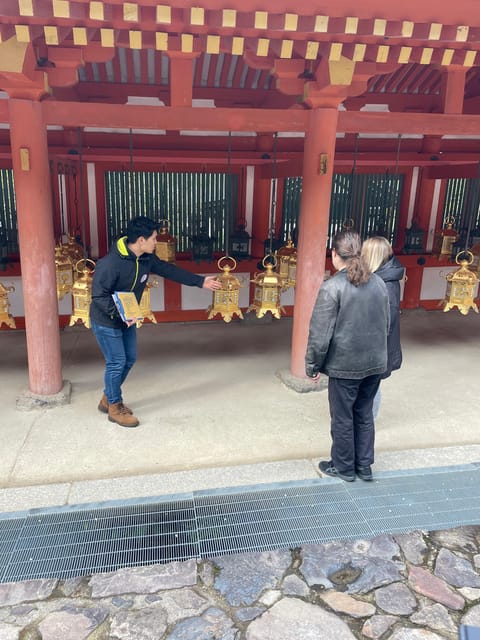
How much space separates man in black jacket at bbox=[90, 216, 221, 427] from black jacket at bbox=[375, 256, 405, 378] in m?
1.69

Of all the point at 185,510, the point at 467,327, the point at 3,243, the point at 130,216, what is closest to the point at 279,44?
the point at 185,510

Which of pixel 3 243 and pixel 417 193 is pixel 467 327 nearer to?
pixel 417 193

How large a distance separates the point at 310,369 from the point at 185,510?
1.14m

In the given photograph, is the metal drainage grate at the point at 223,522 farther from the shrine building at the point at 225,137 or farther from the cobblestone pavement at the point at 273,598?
the shrine building at the point at 225,137

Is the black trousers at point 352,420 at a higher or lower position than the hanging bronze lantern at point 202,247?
lower

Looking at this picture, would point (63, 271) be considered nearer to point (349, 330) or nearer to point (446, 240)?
point (349, 330)

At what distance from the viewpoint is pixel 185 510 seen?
9.93ft

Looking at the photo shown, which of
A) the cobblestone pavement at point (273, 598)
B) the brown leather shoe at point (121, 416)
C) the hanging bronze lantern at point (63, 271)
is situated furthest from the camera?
the hanging bronze lantern at point (63, 271)

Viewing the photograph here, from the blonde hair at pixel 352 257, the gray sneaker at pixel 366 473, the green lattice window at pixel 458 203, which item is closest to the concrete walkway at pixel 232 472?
the gray sneaker at pixel 366 473

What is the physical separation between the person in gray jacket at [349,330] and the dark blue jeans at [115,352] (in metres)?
1.61

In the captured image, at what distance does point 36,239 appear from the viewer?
419 cm

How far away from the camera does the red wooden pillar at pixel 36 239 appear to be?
3953mm

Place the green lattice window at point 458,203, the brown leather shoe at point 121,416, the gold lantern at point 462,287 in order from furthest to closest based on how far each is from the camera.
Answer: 1. the green lattice window at point 458,203
2. the gold lantern at point 462,287
3. the brown leather shoe at point 121,416

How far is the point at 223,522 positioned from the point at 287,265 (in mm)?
3424
